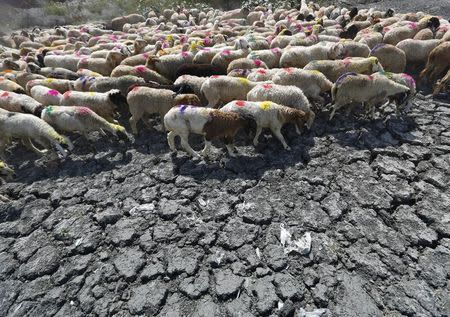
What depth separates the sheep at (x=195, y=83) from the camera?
841cm

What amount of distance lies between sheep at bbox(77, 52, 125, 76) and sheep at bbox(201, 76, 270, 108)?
13.6 ft

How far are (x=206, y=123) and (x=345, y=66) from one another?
163 inches

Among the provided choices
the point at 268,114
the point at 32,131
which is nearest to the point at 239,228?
the point at 268,114

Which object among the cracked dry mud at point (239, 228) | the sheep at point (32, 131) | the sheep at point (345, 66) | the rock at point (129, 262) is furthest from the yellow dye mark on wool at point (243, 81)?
the rock at point (129, 262)

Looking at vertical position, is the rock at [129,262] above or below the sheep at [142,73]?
below

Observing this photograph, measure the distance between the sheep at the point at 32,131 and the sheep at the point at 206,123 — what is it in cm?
240

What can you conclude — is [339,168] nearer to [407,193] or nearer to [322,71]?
[407,193]

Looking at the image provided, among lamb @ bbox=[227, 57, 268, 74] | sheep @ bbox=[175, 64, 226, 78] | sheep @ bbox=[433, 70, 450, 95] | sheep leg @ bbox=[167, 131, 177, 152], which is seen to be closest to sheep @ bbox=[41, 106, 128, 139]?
sheep leg @ bbox=[167, 131, 177, 152]

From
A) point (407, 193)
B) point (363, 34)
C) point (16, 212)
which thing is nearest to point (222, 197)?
point (407, 193)

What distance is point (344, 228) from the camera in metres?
5.15

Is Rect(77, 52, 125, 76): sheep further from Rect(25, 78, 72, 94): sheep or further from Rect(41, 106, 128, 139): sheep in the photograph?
Rect(41, 106, 128, 139): sheep

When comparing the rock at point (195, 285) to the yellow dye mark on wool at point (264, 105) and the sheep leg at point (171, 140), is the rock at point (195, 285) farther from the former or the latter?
the yellow dye mark on wool at point (264, 105)

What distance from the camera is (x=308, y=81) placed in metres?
7.90

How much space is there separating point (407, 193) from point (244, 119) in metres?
3.18
